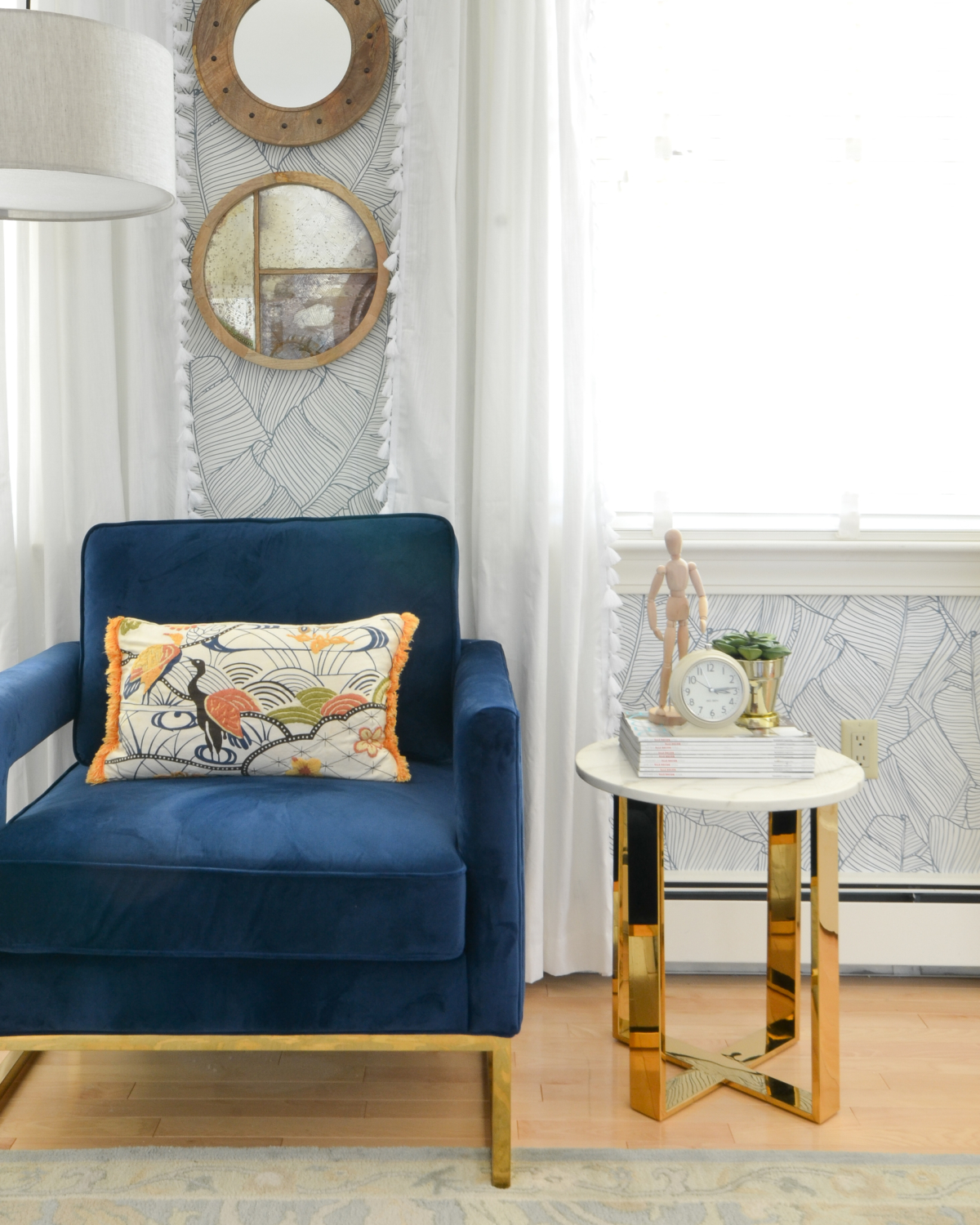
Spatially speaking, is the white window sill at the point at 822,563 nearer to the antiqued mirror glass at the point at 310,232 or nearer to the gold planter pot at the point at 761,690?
the gold planter pot at the point at 761,690

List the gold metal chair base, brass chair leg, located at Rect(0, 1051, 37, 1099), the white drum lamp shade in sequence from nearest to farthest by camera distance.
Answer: the white drum lamp shade < the gold metal chair base < brass chair leg, located at Rect(0, 1051, 37, 1099)

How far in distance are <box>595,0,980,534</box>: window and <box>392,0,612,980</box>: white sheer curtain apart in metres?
0.11

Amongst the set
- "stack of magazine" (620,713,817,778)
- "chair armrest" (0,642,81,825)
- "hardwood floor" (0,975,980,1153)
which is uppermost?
"chair armrest" (0,642,81,825)

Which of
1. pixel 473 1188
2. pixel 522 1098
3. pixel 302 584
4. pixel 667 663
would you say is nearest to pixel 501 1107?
pixel 473 1188

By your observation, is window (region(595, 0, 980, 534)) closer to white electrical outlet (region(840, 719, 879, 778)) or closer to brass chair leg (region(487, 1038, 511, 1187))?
white electrical outlet (region(840, 719, 879, 778))

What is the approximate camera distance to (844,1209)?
4.71 ft

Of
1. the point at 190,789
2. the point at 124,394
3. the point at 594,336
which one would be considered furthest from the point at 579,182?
the point at 190,789

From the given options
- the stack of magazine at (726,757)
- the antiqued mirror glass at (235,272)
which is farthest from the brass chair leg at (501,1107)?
the antiqued mirror glass at (235,272)

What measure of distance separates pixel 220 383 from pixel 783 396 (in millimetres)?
1179

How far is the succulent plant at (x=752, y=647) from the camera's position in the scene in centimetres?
170

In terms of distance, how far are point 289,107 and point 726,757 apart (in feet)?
5.15

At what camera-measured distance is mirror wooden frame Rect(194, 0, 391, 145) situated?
2092mm

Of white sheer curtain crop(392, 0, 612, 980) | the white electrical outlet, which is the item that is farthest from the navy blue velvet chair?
the white electrical outlet

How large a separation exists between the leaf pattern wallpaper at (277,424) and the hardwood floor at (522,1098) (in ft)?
3.58
